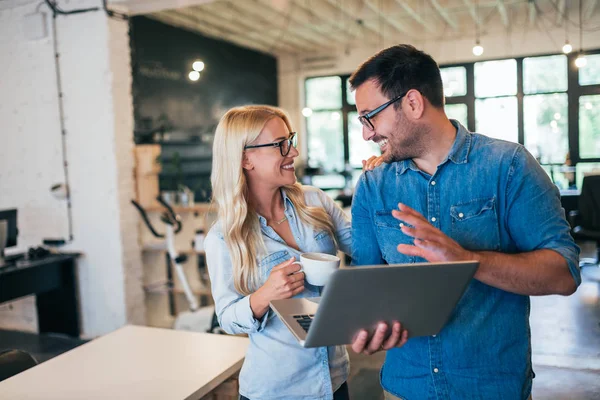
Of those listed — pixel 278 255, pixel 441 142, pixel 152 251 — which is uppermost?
pixel 441 142

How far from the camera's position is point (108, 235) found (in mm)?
4668

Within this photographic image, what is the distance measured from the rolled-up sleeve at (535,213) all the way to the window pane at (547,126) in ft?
30.9

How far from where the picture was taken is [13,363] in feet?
6.38

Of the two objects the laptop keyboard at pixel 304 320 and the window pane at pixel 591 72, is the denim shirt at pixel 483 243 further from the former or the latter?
the window pane at pixel 591 72

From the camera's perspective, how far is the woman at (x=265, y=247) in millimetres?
1583

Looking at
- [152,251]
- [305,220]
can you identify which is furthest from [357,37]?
[305,220]

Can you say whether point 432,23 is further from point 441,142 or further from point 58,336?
point 441,142

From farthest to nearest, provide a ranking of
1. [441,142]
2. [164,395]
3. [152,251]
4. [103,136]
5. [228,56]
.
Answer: [228,56] < [152,251] < [103,136] < [164,395] < [441,142]

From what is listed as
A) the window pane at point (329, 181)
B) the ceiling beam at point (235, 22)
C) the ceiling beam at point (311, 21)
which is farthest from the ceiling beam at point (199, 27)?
the window pane at point (329, 181)

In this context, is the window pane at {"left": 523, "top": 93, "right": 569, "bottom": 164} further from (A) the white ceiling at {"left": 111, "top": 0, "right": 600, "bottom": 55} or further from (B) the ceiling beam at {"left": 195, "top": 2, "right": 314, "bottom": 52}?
(B) the ceiling beam at {"left": 195, "top": 2, "right": 314, "bottom": 52}

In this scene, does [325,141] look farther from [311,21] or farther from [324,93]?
[311,21]

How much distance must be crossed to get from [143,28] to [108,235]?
12.7ft

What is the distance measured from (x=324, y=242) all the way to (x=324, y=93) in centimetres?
1035

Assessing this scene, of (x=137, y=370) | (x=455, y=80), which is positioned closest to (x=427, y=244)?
(x=137, y=370)
